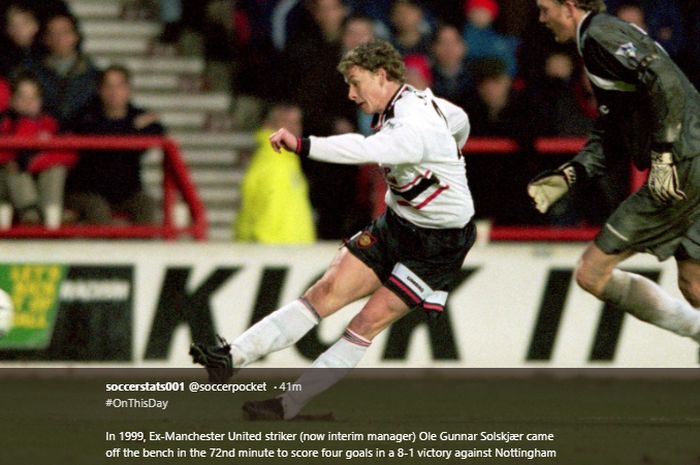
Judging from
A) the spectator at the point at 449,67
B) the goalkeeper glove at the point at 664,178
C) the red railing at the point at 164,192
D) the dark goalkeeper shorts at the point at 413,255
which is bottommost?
the red railing at the point at 164,192

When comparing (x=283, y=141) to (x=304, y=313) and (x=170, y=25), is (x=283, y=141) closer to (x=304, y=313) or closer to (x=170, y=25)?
(x=304, y=313)

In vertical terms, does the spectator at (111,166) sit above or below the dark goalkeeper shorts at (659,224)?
below

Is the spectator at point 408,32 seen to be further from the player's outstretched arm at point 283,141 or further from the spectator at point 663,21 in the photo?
the player's outstretched arm at point 283,141

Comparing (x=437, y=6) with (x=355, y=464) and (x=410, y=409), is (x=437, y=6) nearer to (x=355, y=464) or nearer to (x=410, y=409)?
(x=410, y=409)

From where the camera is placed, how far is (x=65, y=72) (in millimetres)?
12016

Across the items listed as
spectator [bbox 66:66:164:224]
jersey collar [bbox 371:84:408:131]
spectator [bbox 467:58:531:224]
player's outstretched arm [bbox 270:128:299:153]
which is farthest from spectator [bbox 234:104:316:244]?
player's outstretched arm [bbox 270:128:299:153]

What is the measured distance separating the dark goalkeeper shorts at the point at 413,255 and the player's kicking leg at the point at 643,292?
0.63m

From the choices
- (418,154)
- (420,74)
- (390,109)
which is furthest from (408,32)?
(418,154)

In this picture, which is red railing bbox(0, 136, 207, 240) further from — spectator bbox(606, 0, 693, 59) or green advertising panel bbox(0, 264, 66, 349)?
spectator bbox(606, 0, 693, 59)

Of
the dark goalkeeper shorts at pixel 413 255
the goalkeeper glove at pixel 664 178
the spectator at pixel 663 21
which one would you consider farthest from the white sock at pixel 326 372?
the spectator at pixel 663 21

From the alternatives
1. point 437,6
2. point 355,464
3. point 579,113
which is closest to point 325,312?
point 355,464

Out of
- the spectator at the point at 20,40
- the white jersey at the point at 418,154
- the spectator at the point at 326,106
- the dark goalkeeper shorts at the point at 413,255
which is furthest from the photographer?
the spectator at the point at 20,40

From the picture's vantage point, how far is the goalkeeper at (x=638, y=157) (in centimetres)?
806

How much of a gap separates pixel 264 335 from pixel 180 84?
231 inches
